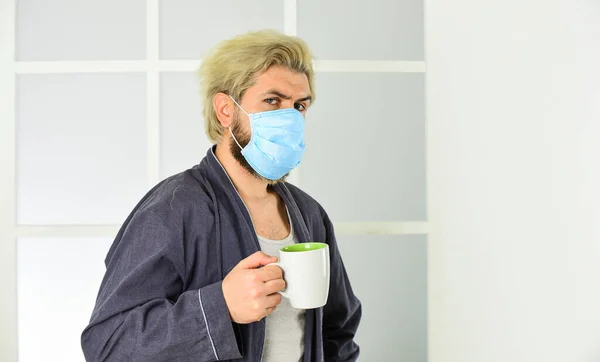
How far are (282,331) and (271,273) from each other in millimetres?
297

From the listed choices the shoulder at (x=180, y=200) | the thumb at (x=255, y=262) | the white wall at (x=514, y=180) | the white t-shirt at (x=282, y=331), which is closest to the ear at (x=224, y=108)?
the shoulder at (x=180, y=200)

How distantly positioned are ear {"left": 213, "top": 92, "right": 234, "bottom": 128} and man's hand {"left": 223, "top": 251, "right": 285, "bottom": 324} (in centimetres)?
41

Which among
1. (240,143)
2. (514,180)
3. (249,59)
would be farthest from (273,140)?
(514,180)

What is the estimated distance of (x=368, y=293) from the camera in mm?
1709

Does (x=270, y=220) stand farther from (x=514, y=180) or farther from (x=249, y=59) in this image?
(x=514, y=180)

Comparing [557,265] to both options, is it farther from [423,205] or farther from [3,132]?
[3,132]

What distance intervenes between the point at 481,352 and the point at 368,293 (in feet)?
1.23

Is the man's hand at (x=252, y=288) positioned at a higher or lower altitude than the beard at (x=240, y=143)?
lower

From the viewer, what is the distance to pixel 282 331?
3.75ft

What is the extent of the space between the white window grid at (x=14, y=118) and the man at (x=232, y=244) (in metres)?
0.37

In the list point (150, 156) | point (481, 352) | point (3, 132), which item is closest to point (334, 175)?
point (150, 156)

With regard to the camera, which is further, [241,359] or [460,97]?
[460,97]

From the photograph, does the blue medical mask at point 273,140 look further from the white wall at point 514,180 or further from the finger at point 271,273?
the white wall at point 514,180

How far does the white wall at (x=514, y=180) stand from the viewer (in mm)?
1627
